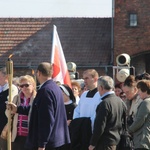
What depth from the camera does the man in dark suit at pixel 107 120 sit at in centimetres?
884

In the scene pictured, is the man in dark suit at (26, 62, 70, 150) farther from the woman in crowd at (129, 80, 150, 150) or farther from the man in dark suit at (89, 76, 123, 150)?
the woman in crowd at (129, 80, 150, 150)

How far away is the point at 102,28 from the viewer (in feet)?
107

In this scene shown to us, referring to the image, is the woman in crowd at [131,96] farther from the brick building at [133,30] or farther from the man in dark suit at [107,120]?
the brick building at [133,30]

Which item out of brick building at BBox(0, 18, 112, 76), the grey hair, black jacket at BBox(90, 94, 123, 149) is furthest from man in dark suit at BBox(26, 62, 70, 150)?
brick building at BBox(0, 18, 112, 76)

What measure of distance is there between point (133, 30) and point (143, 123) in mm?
21889

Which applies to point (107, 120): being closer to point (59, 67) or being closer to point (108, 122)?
point (108, 122)

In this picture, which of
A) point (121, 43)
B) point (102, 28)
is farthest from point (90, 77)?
point (102, 28)

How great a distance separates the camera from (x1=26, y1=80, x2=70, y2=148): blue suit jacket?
8148 mm

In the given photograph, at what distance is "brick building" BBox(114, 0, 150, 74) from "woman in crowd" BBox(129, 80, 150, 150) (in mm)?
20962

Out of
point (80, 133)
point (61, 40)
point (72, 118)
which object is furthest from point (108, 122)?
point (61, 40)

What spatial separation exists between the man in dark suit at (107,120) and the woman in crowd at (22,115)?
1.07 metres

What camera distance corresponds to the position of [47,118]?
816 cm

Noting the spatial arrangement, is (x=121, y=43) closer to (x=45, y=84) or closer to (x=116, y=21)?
(x=116, y=21)

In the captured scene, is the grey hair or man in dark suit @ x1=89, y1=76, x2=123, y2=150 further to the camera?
the grey hair
